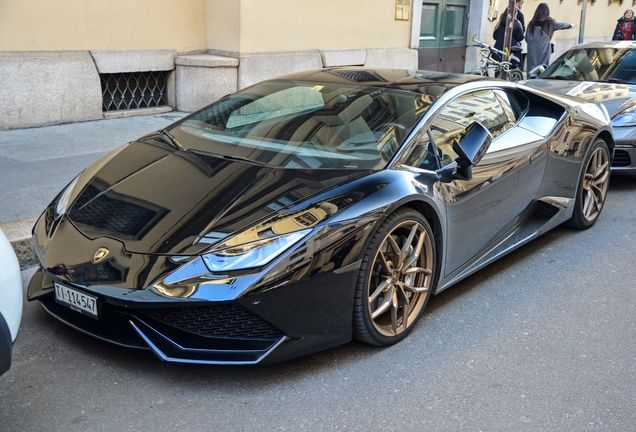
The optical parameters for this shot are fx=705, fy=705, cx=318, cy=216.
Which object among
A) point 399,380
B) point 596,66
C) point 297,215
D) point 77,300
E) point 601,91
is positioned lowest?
point 399,380

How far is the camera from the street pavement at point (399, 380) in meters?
2.91

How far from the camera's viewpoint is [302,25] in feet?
34.9

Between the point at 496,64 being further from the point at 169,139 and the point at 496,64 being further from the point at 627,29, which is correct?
the point at 169,139

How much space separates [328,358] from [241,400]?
1.83ft

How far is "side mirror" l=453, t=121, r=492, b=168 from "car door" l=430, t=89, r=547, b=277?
7 cm

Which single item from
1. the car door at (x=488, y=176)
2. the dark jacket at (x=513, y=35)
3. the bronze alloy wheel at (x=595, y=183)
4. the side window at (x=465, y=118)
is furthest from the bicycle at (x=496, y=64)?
the side window at (x=465, y=118)

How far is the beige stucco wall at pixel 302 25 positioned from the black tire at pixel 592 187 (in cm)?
548

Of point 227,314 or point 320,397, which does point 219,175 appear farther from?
point 320,397

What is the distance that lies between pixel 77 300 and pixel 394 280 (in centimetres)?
151

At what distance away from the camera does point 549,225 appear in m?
5.06

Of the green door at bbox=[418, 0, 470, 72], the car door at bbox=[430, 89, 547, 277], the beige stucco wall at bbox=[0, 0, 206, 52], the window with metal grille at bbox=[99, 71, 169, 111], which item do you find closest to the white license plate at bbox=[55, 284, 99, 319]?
the car door at bbox=[430, 89, 547, 277]

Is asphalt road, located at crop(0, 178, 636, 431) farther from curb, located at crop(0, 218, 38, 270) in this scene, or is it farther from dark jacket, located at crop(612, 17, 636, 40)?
dark jacket, located at crop(612, 17, 636, 40)

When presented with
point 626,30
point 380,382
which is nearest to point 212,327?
point 380,382

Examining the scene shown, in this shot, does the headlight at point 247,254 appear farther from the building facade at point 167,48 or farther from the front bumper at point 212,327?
the building facade at point 167,48
